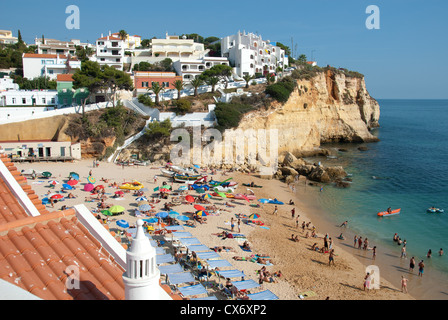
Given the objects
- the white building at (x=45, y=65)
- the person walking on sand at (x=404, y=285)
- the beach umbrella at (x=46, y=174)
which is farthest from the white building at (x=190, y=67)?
the person walking on sand at (x=404, y=285)

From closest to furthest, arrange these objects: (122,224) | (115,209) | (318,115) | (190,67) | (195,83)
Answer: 1. (122,224)
2. (115,209)
3. (195,83)
4. (318,115)
5. (190,67)

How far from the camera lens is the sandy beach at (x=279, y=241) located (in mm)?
16125

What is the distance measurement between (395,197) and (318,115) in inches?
964

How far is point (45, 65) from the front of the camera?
57156mm

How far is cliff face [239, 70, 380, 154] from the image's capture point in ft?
150

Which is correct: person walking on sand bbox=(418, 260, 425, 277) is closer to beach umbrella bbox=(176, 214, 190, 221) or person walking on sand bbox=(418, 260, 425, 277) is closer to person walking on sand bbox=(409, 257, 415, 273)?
person walking on sand bbox=(409, 257, 415, 273)

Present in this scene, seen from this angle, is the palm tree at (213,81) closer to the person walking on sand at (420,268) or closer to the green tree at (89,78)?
the green tree at (89,78)

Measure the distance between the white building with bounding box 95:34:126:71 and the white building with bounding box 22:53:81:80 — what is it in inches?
174

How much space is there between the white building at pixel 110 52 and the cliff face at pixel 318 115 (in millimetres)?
30928

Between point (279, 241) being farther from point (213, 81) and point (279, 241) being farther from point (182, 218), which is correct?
point (213, 81)

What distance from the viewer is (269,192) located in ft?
103

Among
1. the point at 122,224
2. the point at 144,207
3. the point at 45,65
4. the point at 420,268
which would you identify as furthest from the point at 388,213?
the point at 45,65
